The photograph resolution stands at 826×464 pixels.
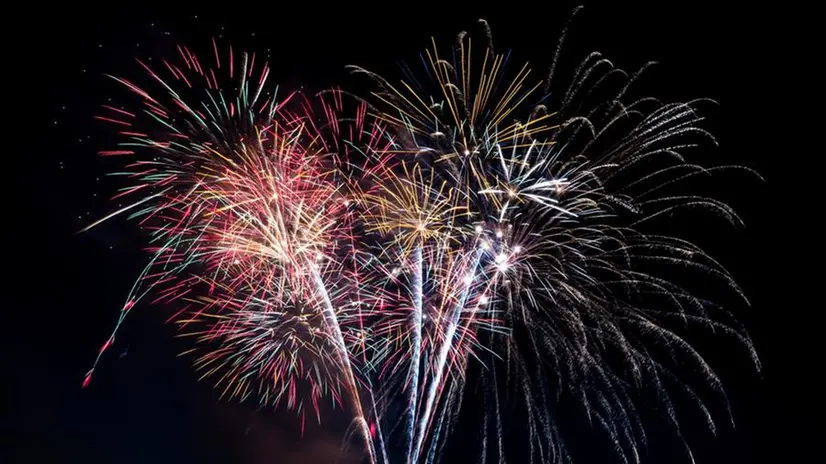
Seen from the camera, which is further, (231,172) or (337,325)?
(337,325)

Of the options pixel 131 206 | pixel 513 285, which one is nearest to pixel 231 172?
pixel 131 206

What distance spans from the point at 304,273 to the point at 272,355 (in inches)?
64.6

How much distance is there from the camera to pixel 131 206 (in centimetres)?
1300

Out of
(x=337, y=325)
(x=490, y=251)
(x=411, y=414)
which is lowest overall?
(x=411, y=414)

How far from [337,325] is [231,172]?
142 inches

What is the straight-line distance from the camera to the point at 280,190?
1394cm

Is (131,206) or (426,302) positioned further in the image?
(426,302)

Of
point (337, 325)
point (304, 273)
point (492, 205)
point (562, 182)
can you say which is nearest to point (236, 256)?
point (304, 273)

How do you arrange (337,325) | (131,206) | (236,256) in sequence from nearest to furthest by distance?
(131,206)
(236,256)
(337,325)

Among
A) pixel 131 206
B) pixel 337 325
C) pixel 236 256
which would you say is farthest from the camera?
pixel 337 325

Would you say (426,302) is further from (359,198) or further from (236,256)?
(236,256)

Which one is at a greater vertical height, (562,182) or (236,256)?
(562,182)

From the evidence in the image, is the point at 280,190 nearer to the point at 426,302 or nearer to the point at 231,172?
the point at 231,172

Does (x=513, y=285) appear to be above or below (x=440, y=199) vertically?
below
